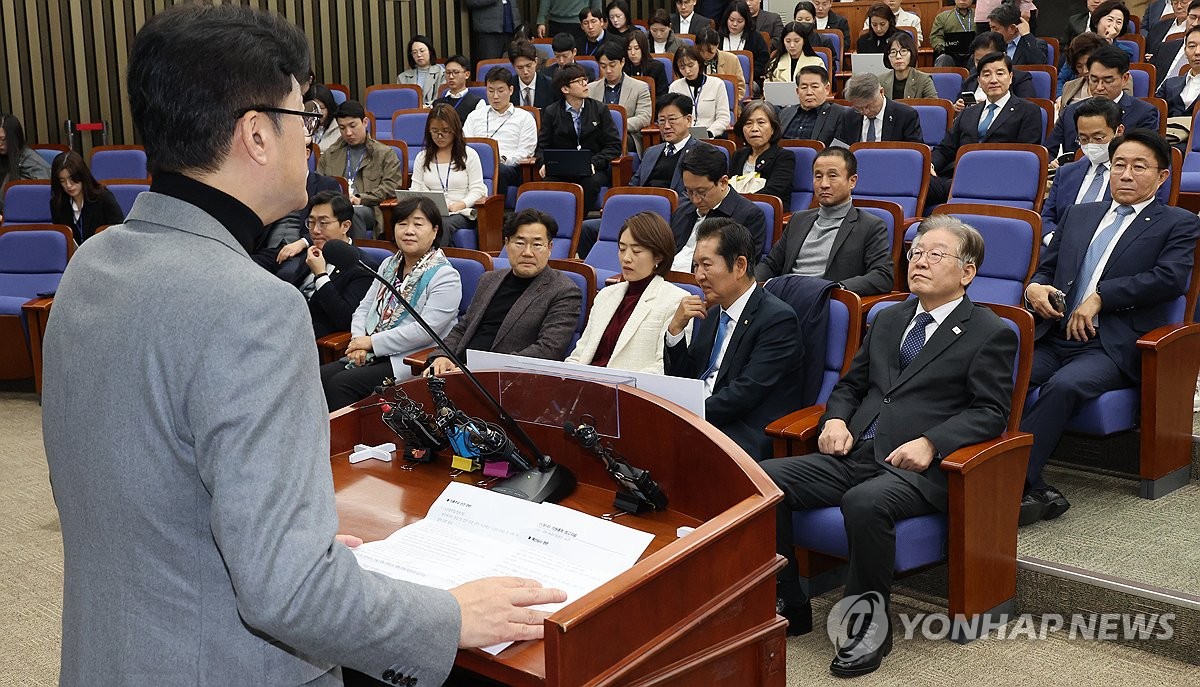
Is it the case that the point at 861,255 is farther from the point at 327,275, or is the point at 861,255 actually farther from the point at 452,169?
the point at 452,169

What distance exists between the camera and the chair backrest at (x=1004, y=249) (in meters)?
3.63

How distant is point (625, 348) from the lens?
339 cm

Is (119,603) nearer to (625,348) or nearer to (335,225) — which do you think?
(625,348)

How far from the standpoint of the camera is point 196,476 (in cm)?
95

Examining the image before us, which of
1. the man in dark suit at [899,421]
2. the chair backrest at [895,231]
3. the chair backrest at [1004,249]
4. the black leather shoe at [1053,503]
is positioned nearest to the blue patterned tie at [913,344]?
the man in dark suit at [899,421]

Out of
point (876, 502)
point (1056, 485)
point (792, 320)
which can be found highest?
point (792, 320)

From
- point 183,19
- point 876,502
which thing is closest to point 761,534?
point 183,19

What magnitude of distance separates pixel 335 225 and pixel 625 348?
1941 mm

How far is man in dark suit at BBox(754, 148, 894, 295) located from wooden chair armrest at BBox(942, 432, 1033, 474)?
4.08 ft

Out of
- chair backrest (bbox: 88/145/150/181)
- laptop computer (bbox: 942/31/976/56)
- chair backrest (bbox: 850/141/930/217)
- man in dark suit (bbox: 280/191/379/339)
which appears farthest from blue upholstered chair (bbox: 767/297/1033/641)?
laptop computer (bbox: 942/31/976/56)

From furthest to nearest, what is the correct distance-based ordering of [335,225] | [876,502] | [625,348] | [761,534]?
1. [335,225]
2. [625,348]
3. [876,502]
4. [761,534]

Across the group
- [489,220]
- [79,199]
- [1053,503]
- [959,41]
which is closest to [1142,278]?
[1053,503]

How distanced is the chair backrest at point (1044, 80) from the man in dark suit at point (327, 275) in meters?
3.98

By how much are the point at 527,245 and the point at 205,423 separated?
2.91 m
